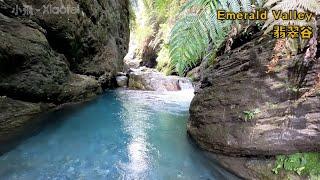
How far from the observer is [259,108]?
4.01 metres

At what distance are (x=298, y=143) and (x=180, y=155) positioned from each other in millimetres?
1884

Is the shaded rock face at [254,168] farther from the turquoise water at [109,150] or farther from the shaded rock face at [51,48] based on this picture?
Answer: the shaded rock face at [51,48]

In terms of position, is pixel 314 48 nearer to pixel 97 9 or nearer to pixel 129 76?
pixel 97 9

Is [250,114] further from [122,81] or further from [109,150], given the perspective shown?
[122,81]

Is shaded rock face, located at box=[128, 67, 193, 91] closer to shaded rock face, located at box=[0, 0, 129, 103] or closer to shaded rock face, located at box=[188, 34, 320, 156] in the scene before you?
shaded rock face, located at box=[0, 0, 129, 103]

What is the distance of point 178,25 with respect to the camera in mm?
1090

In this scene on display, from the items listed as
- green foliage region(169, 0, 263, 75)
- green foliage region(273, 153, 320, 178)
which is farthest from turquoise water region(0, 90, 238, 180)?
green foliage region(169, 0, 263, 75)

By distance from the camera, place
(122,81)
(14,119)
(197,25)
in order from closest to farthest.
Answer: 1. (197,25)
2. (14,119)
3. (122,81)

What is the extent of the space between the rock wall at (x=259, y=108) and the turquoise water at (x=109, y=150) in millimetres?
464

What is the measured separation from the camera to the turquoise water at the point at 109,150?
4.10 m

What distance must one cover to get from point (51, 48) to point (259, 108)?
217 inches

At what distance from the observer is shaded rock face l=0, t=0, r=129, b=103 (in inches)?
237

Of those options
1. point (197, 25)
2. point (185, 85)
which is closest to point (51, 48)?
point (185, 85)

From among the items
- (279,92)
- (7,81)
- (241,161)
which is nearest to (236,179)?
(241,161)
